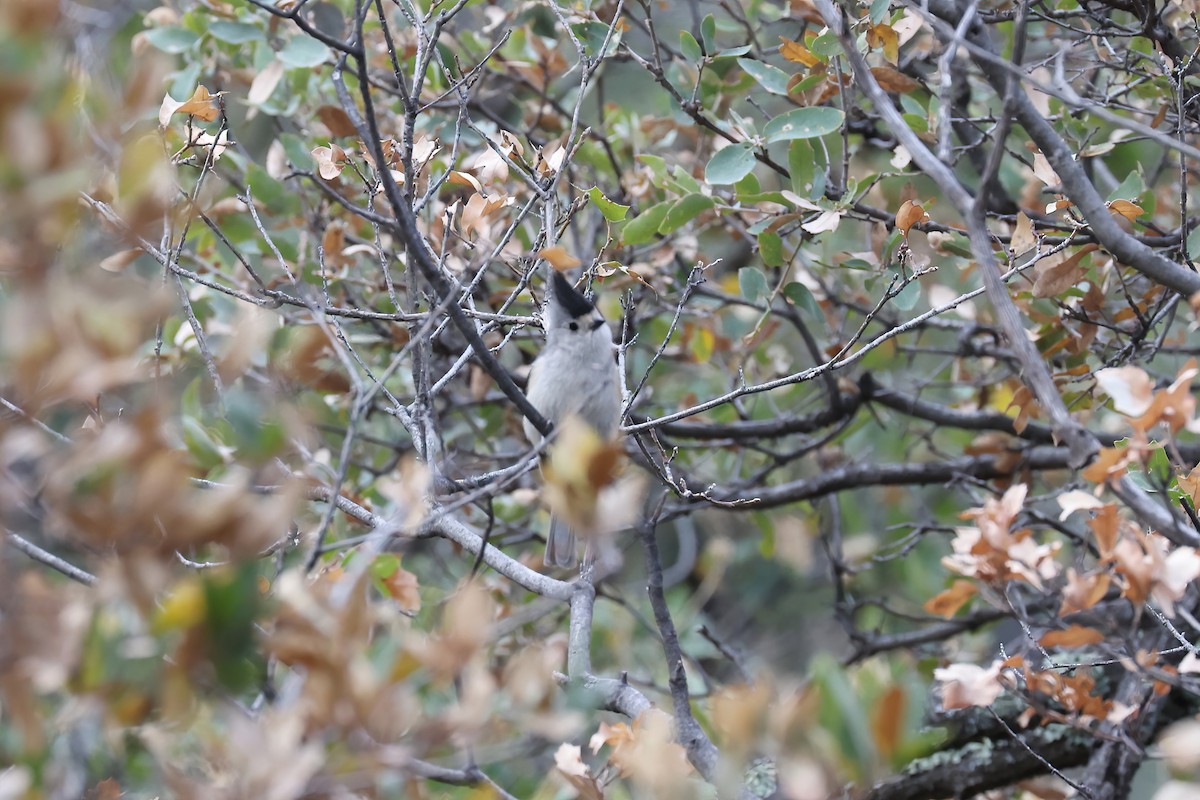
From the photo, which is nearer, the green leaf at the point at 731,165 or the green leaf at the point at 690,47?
the green leaf at the point at 731,165

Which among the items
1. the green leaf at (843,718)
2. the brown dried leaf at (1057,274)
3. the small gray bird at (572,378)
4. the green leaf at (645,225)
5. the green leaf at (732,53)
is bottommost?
the small gray bird at (572,378)

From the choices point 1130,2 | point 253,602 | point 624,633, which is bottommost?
point 624,633

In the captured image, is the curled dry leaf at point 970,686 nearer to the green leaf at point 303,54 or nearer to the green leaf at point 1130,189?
the green leaf at point 1130,189

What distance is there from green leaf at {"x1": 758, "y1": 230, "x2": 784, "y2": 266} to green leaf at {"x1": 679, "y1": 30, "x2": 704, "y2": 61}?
24.2 inches

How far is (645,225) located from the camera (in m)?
3.02

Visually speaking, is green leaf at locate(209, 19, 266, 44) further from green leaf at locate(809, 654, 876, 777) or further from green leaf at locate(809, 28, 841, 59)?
green leaf at locate(809, 654, 876, 777)

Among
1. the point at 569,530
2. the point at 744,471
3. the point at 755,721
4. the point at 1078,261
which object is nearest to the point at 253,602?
the point at 755,721

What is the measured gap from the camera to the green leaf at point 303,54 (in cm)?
324

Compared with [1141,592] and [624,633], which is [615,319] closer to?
[624,633]

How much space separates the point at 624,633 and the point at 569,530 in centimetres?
104

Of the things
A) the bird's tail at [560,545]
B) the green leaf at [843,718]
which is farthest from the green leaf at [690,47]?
the green leaf at [843,718]

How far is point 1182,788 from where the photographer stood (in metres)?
1.52

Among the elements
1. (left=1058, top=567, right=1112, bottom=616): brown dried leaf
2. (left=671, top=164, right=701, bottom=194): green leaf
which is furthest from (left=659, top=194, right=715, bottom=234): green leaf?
(left=1058, top=567, right=1112, bottom=616): brown dried leaf

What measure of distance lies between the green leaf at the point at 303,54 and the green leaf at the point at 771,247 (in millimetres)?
1361
